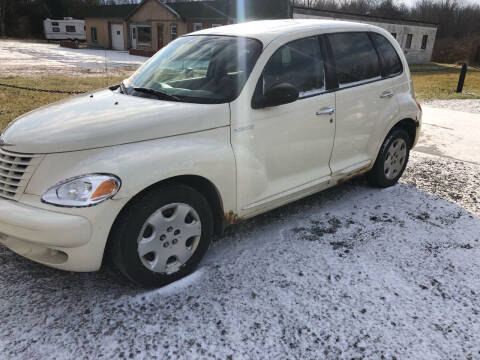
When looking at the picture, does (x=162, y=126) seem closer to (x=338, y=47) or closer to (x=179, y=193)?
(x=179, y=193)

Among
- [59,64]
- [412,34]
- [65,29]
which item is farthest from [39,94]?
[65,29]

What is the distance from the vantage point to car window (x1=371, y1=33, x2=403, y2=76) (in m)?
4.32

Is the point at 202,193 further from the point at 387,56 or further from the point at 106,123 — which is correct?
the point at 387,56

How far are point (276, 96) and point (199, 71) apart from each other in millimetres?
826

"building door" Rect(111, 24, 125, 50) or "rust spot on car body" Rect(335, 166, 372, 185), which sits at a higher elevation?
"building door" Rect(111, 24, 125, 50)

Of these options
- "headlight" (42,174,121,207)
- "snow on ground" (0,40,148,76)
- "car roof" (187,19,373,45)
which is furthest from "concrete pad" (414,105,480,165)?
"snow on ground" (0,40,148,76)

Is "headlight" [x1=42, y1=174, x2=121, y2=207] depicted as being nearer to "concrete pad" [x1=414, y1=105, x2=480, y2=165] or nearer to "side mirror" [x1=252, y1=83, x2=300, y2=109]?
"side mirror" [x1=252, y1=83, x2=300, y2=109]

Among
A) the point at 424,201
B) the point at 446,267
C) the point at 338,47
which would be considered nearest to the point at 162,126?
the point at 338,47

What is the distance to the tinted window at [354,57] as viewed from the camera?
3.79 m

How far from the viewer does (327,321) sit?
261 centimetres

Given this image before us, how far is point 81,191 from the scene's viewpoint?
238cm

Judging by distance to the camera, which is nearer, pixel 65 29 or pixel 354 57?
pixel 354 57

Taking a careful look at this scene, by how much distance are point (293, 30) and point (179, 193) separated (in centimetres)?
186

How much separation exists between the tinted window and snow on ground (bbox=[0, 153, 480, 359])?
58.7 inches
